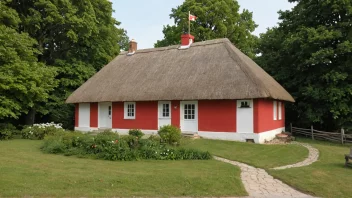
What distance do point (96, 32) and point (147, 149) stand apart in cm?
1540

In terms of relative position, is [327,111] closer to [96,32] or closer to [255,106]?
[255,106]

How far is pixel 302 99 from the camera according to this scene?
21.8 meters

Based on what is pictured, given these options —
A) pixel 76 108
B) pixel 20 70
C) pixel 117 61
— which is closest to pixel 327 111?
pixel 117 61

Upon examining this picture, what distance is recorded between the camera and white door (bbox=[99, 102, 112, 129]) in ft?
68.3

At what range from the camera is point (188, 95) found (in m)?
16.6

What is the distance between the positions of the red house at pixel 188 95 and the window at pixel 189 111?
0.06 metres

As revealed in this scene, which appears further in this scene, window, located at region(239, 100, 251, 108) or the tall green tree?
the tall green tree

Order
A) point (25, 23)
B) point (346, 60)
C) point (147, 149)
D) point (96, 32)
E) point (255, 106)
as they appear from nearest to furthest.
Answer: point (147, 149) → point (255, 106) → point (346, 60) → point (25, 23) → point (96, 32)

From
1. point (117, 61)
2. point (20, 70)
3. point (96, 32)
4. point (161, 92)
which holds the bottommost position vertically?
point (161, 92)

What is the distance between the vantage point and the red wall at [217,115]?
52.4ft

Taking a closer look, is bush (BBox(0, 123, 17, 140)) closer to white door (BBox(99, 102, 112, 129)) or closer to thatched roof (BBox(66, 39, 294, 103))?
thatched roof (BBox(66, 39, 294, 103))

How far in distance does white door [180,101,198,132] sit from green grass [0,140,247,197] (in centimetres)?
768

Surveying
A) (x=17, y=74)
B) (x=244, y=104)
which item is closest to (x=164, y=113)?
(x=244, y=104)

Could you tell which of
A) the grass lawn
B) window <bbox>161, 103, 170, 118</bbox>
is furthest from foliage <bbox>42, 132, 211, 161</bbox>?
window <bbox>161, 103, 170, 118</bbox>
